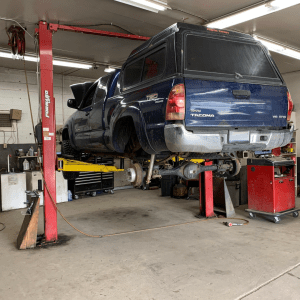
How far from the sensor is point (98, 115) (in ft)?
15.4

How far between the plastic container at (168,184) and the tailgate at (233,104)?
4511mm

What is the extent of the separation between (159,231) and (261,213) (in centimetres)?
191

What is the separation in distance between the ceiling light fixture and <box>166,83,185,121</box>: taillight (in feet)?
7.07

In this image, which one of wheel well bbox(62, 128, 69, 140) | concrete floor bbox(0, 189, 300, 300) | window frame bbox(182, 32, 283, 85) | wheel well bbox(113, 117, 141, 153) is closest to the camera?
concrete floor bbox(0, 189, 300, 300)

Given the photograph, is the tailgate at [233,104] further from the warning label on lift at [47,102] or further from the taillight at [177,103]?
the warning label on lift at [47,102]

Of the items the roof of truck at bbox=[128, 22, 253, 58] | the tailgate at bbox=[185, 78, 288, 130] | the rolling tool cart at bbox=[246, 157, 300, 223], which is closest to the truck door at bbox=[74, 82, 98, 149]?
the roof of truck at bbox=[128, 22, 253, 58]

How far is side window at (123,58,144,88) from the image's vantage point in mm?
3675

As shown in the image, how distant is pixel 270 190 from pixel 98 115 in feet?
10.7

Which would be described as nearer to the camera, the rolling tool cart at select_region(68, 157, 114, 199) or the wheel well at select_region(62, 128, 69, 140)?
the wheel well at select_region(62, 128, 69, 140)

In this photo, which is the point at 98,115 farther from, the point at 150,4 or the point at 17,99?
the point at 17,99

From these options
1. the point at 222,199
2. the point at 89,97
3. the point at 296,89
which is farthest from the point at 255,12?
the point at 296,89

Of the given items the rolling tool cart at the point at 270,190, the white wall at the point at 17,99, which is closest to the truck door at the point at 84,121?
the rolling tool cart at the point at 270,190

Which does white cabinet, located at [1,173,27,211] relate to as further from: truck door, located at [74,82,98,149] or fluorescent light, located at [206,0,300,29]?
fluorescent light, located at [206,0,300,29]

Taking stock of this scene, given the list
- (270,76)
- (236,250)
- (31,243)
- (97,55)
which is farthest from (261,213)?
(97,55)
